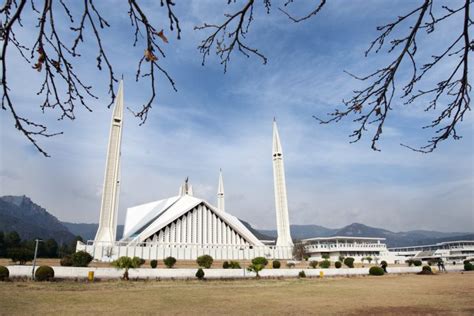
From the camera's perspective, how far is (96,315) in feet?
27.2

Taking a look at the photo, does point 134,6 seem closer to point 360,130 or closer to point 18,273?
point 360,130

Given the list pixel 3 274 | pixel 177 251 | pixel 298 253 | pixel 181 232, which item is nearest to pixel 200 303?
pixel 3 274

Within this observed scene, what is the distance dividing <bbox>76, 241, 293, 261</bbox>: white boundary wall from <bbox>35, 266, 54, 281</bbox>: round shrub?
16.9 m

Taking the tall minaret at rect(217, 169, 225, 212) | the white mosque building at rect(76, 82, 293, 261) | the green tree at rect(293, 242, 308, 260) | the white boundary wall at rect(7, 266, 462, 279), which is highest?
the tall minaret at rect(217, 169, 225, 212)

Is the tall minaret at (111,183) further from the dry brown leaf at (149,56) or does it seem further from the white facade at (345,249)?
the dry brown leaf at (149,56)

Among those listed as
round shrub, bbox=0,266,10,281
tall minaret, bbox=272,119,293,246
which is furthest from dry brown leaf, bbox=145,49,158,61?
tall minaret, bbox=272,119,293,246

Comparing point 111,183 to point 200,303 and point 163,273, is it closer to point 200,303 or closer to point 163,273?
point 163,273

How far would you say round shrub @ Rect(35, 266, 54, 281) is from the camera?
15.4 m

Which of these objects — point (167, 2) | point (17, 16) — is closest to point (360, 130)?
point (167, 2)

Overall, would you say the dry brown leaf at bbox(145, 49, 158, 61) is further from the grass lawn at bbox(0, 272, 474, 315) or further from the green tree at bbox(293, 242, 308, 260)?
the green tree at bbox(293, 242, 308, 260)

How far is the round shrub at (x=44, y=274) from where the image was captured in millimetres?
15438

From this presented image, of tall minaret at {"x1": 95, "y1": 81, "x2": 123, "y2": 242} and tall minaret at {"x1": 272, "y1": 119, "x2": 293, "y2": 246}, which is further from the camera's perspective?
tall minaret at {"x1": 272, "y1": 119, "x2": 293, "y2": 246}

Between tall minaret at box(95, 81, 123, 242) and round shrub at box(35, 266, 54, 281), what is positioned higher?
tall minaret at box(95, 81, 123, 242)

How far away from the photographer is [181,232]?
40938 millimetres
